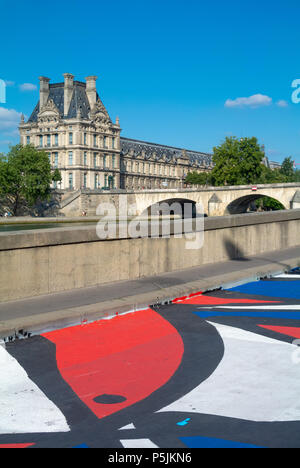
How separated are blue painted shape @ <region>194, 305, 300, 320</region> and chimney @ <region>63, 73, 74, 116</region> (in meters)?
105

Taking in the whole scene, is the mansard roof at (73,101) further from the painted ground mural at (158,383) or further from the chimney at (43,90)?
the painted ground mural at (158,383)

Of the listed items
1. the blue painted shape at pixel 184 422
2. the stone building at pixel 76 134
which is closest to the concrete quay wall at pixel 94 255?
the blue painted shape at pixel 184 422

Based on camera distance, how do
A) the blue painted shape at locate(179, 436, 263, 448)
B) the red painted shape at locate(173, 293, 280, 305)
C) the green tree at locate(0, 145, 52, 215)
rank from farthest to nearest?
the green tree at locate(0, 145, 52, 215)
the red painted shape at locate(173, 293, 280, 305)
the blue painted shape at locate(179, 436, 263, 448)

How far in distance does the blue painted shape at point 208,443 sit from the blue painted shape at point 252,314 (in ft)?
14.4

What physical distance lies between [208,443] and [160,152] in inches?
5765

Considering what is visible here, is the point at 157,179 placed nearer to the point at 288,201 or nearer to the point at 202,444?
the point at 288,201

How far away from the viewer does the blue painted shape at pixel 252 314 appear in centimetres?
848

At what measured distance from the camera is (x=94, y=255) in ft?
35.1

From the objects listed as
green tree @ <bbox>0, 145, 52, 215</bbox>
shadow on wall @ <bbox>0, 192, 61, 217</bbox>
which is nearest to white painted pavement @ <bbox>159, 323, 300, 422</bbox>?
green tree @ <bbox>0, 145, 52, 215</bbox>

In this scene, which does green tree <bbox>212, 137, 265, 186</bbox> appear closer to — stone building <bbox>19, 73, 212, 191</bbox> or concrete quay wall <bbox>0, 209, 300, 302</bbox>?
stone building <bbox>19, 73, 212, 191</bbox>

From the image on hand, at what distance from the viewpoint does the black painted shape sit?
4887mm

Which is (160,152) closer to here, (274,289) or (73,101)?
(73,101)

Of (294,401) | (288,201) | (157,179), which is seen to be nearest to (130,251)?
(294,401)

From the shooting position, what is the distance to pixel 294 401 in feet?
15.9
